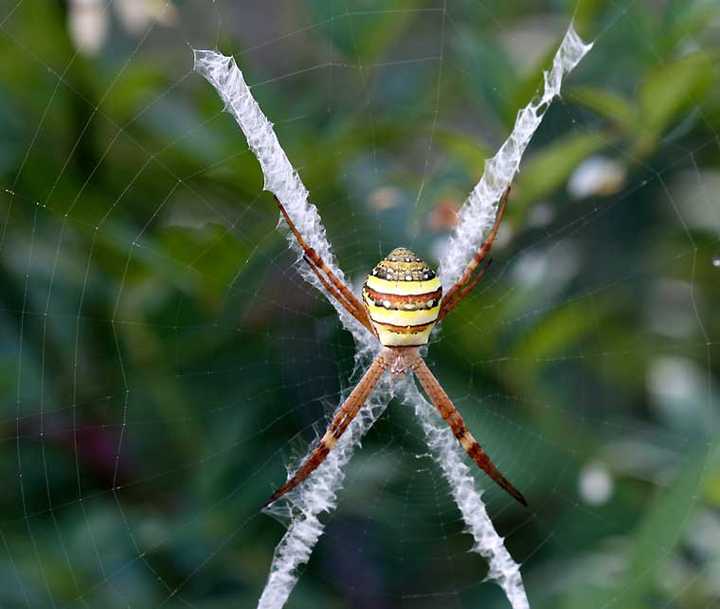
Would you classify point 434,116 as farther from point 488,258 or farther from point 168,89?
point 168,89

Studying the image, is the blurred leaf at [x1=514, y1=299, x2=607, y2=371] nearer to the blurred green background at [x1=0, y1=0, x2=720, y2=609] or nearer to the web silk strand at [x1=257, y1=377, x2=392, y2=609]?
the blurred green background at [x1=0, y1=0, x2=720, y2=609]

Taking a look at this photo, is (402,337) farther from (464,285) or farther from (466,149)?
(466,149)

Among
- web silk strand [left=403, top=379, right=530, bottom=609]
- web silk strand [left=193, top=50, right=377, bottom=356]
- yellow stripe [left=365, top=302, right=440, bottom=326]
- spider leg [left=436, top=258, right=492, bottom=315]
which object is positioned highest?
web silk strand [left=193, top=50, right=377, bottom=356]

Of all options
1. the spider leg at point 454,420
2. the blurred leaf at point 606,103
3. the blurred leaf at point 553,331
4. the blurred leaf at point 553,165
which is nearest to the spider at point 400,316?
the spider leg at point 454,420

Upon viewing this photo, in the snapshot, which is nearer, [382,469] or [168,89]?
[168,89]

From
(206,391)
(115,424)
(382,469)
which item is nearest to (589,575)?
(382,469)

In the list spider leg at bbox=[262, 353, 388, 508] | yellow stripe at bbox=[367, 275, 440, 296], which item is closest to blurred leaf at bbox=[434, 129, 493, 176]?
yellow stripe at bbox=[367, 275, 440, 296]

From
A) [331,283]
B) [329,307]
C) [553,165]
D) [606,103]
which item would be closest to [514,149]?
[553,165]

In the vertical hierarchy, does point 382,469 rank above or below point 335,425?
below
